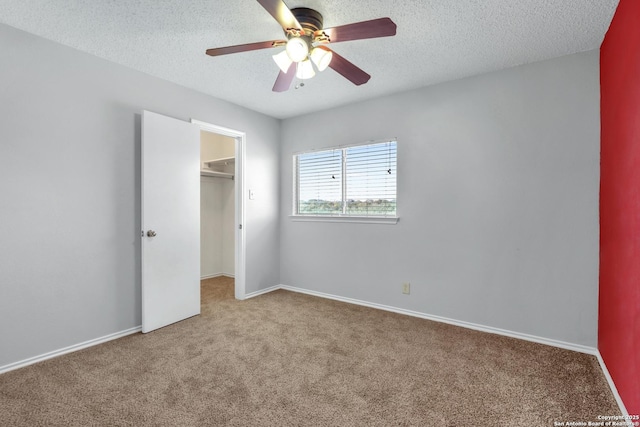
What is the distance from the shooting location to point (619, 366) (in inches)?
72.4

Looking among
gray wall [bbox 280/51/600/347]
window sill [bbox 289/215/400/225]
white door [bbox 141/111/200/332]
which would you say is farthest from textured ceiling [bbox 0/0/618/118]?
window sill [bbox 289/215/400/225]

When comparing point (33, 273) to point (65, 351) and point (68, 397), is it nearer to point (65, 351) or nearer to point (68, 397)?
point (65, 351)

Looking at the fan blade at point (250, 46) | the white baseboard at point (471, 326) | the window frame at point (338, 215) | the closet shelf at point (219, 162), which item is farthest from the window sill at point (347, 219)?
the fan blade at point (250, 46)

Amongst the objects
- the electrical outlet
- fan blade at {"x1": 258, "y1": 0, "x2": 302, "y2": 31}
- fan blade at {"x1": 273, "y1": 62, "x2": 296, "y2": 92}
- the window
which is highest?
fan blade at {"x1": 258, "y1": 0, "x2": 302, "y2": 31}

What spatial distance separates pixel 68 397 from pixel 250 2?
2696 mm

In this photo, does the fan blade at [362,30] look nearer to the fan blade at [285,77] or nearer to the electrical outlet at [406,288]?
the fan blade at [285,77]

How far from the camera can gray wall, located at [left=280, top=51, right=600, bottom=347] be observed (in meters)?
2.53

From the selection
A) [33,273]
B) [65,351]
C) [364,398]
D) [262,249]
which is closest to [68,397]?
[65,351]

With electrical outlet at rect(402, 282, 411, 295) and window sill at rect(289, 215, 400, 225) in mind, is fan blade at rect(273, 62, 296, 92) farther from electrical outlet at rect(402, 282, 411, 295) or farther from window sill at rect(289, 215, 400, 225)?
electrical outlet at rect(402, 282, 411, 295)

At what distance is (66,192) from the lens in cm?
250

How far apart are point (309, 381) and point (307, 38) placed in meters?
2.25

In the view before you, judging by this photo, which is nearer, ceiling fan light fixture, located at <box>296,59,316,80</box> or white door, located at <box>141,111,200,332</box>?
ceiling fan light fixture, located at <box>296,59,316,80</box>

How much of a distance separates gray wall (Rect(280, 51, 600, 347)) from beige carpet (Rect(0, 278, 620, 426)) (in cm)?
38

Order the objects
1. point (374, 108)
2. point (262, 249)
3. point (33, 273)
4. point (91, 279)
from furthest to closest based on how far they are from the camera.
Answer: point (262, 249) < point (374, 108) < point (91, 279) < point (33, 273)
